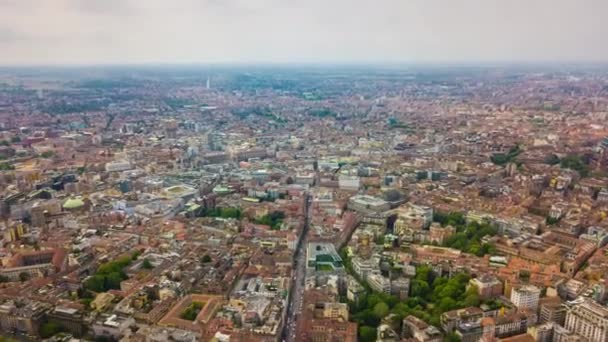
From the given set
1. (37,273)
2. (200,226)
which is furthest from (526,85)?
(37,273)

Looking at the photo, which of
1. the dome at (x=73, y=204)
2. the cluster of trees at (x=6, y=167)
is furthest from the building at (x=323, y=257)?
the cluster of trees at (x=6, y=167)

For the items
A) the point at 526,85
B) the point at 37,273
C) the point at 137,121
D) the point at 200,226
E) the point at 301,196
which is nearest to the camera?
the point at 37,273

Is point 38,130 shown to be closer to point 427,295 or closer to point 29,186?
point 29,186

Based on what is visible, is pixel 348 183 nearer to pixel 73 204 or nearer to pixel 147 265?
pixel 147 265

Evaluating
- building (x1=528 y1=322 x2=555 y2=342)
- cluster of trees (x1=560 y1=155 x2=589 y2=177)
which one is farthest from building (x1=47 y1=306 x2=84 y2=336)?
cluster of trees (x1=560 y1=155 x2=589 y2=177)

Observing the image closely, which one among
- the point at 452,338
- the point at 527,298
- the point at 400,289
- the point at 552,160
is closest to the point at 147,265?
the point at 400,289
